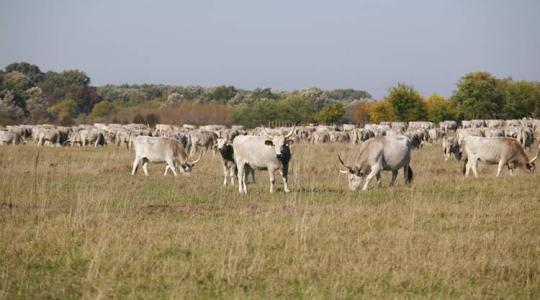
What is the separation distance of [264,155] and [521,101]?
79.2 metres

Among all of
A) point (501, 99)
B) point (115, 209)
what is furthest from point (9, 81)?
point (115, 209)

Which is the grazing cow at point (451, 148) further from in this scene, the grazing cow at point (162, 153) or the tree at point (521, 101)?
the tree at point (521, 101)

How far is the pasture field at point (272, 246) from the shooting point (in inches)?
354

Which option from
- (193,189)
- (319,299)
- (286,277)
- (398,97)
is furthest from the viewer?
(398,97)

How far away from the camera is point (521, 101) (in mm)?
91875

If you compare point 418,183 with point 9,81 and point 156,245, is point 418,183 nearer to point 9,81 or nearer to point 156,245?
point 156,245

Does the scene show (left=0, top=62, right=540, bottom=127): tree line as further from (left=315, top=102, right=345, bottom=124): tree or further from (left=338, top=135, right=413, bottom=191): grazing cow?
(left=338, top=135, right=413, bottom=191): grazing cow

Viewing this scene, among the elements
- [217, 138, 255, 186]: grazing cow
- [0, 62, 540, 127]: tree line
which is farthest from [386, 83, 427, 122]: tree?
[217, 138, 255, 186]: grazing cow

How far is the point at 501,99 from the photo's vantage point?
3639 inches

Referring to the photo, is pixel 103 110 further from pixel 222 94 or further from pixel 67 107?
pixel 222 94

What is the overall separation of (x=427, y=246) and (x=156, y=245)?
3972 mm

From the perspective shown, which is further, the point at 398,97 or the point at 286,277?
the point at 398,97

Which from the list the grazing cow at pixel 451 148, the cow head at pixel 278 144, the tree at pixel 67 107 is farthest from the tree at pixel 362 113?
the cow head at pixel 278 144

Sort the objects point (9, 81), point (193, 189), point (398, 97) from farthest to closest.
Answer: point (9, 81) → point (398, 97) → point (193, 189)
